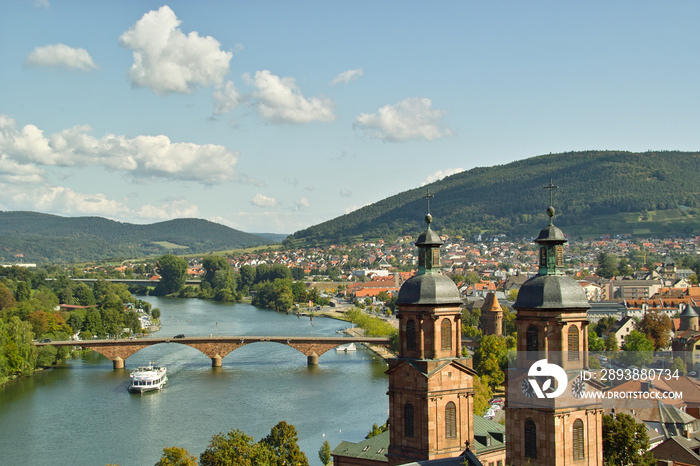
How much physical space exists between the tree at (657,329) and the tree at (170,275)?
121910 millimetres

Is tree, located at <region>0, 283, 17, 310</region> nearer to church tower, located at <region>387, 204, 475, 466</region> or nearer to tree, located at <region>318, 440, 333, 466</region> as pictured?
tree, located at <region>318, 440, 333, 466</region>

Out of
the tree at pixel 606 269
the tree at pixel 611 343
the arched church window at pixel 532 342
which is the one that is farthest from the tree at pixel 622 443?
the tree at pixel 606 269

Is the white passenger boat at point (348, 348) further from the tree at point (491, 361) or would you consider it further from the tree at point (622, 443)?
the tree at point (622, 443)

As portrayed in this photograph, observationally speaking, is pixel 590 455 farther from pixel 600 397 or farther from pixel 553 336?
pixel 553 336

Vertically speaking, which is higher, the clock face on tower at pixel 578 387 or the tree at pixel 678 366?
the clock face on tower at pixel 578 387

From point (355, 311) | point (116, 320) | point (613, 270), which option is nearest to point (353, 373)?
point (116, 320)

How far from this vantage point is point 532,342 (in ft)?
82.0

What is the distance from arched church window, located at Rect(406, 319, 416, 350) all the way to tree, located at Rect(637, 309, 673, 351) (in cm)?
5070

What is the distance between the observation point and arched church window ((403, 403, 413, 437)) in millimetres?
27109

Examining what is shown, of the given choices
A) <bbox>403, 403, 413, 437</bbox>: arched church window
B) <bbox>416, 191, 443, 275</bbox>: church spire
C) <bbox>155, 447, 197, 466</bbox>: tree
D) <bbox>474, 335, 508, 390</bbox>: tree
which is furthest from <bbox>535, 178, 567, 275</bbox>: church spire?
<bbox>474, 335, 508, 390</bbox>: tree

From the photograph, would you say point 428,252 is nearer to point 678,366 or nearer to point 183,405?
point 678,366

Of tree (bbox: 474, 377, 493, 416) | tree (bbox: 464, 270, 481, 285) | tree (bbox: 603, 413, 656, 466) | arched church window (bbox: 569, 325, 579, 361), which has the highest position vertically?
tree (bbox: 464, 270, 481, 285)

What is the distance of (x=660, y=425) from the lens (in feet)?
130

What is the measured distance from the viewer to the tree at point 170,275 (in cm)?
18175
